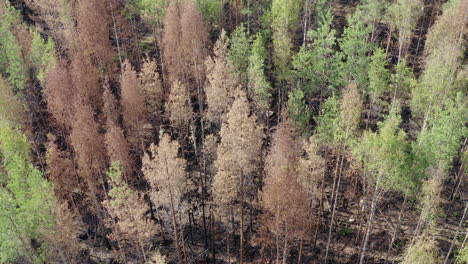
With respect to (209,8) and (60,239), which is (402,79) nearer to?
(209,8)

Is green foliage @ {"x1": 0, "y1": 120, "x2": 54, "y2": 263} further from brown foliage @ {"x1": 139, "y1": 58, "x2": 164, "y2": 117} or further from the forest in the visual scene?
brown foliage @ {"x1": 139, "y1": 58, "x2": 164, "y2": 117}

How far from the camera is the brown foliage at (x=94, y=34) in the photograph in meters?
54.0

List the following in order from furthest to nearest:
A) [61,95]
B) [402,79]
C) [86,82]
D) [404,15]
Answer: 1. [404,15]
2. [86,82]
3. [402,79]
4. [61,95]

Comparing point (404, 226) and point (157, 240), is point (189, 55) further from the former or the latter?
point (404, 226)

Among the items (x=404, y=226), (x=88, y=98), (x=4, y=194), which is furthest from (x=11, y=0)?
(x=404, y=226)

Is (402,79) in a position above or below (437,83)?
below

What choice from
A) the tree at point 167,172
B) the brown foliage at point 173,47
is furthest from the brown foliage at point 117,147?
the brown foliage at point 173,47

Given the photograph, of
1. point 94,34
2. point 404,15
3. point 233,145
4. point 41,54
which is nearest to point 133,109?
point 233,145

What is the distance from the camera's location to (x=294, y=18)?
55.5 metres

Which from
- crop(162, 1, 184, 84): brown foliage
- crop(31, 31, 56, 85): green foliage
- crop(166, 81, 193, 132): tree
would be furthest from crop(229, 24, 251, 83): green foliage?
crop(31, 31, 56, 85): green foliage

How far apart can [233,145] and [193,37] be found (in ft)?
69.7

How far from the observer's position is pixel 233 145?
114 ft

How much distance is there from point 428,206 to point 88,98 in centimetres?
3721

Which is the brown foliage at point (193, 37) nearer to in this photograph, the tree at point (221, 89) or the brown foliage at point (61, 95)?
the tree at point (221, 89)
